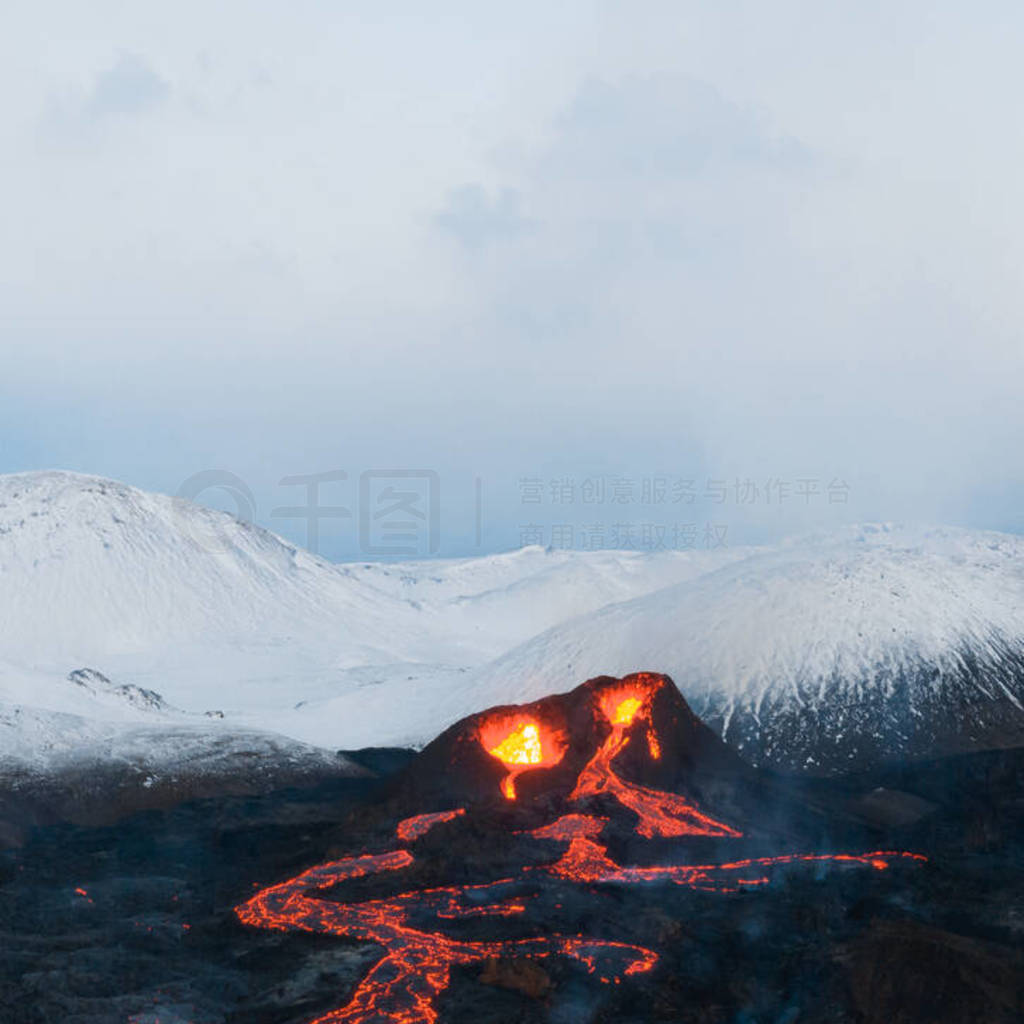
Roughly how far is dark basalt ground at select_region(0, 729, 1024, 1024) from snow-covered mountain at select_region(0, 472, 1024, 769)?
15.0 metres

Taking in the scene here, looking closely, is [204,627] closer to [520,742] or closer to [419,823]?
[520,742]

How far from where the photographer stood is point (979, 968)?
89.3 ft

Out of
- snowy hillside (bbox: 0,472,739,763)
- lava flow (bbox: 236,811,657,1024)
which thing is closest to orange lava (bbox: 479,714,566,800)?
lava flow (bbox: 236,811,657,1024)

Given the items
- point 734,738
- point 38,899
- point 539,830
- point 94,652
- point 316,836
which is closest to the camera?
point 38,899

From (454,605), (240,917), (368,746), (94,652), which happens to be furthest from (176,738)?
(454,605)

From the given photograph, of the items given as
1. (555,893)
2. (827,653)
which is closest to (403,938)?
(555,893)

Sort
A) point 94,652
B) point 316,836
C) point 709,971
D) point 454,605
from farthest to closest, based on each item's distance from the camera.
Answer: point 454,605 < point 94,652 < point 316,836 < point 709,971

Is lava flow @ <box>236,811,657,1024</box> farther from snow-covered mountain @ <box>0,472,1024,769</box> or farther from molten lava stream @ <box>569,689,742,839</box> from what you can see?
snow-covered mountain @ <box>0,472,1024,769</box>

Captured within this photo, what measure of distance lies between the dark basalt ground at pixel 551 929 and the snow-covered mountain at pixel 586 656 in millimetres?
15025

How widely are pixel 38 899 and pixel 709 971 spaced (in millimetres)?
25326

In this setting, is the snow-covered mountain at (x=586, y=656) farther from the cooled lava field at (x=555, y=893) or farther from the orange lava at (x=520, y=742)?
the orange lava at (x=520, y=742)

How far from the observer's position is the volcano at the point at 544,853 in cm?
3194

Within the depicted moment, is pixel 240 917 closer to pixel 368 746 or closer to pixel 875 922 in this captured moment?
pixel 875 922

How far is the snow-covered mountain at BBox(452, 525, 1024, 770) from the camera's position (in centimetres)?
6662
